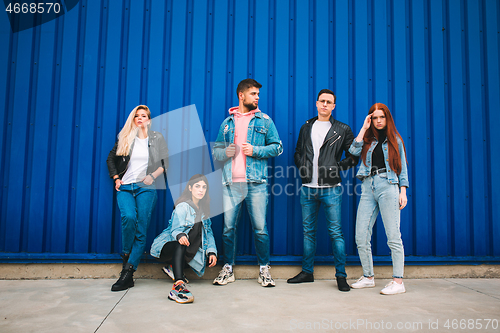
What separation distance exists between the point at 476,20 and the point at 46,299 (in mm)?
5853

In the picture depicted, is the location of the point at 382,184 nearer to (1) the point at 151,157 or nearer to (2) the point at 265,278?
(2) the point at 265,278

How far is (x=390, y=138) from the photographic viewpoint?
10.0ft

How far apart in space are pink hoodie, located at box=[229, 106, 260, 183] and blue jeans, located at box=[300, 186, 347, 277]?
71 cm

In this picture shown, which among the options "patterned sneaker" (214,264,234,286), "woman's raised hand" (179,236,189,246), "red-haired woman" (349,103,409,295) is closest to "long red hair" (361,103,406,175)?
"red-haired woman" (349,103,409,295)

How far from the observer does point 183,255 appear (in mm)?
2947

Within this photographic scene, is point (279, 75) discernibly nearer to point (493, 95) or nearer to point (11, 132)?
point (493, 95)

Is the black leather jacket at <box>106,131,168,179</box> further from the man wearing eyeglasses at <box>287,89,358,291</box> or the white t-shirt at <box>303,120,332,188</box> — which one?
the white t-shirt at <box>303,120,332,188</box>

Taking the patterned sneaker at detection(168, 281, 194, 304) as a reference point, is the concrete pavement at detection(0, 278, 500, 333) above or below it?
below

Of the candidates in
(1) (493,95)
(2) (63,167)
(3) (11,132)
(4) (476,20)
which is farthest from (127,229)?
(4) (476,20)

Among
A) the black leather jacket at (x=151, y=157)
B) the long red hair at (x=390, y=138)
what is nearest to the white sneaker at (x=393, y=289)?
the long red hair at (x=390, y=138)

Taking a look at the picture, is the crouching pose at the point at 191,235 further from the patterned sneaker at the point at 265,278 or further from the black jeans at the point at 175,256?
the patterned sneaker at the point at 265,278

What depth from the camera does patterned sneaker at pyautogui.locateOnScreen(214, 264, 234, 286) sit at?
321cm

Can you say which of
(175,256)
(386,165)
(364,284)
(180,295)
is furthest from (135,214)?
(386,165)

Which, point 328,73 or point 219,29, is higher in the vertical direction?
point 219,29
